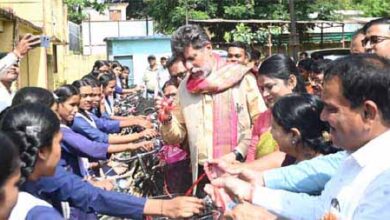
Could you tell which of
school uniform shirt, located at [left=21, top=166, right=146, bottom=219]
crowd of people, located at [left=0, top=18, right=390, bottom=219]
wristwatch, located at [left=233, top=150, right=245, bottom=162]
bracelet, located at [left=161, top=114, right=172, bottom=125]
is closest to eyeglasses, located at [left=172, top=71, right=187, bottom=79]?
crowd of people, located at [left=0, top=18, right=390, bottom=219]

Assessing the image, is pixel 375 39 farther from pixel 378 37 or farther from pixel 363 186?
pixel 363 186

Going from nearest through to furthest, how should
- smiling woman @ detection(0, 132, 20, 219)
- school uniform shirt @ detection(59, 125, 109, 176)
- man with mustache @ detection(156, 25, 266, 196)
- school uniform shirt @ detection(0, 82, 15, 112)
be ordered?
1. smiling woman @ detection(0, 132, 20, 219)
2. school uniform shirt @ detection(59, 125, 109, 176)
3. man with mustache @ detection(156, 25, 266, 196)
4. school uniform shirt @ detection(0, 82, 15, 112)

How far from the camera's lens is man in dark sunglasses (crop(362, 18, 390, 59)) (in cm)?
441

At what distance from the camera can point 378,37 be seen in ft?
14.7

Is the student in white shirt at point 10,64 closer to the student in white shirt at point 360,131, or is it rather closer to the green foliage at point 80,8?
the student in white shirt at point 360,131

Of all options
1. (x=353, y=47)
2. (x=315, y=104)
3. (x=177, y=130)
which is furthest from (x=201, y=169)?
(x=315, y=104)

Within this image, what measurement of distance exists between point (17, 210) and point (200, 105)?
8.32 ft

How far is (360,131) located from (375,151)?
0.08 metres

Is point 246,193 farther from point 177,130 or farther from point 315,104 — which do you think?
point 177,130

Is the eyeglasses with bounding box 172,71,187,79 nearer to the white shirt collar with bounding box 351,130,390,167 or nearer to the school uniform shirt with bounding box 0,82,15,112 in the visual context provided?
the school uniform shirt with bounding box 0,82,15,112

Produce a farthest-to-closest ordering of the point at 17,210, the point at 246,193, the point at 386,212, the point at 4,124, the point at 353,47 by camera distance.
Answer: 1. the point at 353,47
2. the point at 4,124
3. the point at 246,193
4. the point at 17,210
5. the point at 386,212

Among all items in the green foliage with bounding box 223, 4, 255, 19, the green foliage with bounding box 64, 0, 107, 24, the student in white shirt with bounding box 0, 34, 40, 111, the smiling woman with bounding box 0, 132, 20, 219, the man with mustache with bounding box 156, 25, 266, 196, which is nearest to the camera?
the smiling woman with bounding box 0, 132, 20, 219

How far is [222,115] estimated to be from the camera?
5035 mm

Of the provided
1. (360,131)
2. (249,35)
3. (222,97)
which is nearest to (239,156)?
(222,97)
